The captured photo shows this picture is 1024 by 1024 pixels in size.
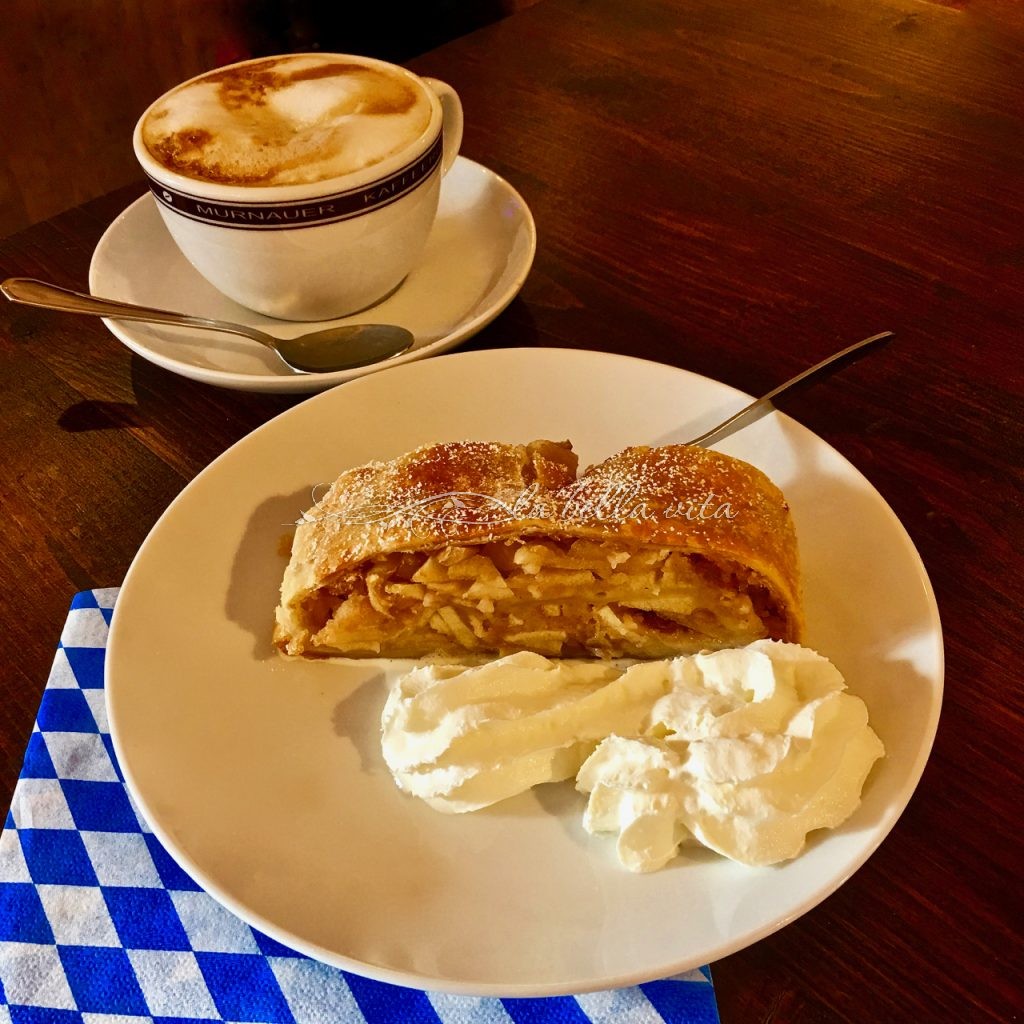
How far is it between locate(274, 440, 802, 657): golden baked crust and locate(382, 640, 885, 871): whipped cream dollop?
8cm

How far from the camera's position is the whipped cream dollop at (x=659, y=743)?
2.45 feet

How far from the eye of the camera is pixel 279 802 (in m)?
0.82

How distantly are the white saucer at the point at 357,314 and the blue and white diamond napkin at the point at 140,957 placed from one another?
0.54 metres

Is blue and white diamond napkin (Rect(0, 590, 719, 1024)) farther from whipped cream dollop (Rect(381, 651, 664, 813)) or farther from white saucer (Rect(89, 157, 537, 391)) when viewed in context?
white saucer (Rect(89, 157, 537, 391))

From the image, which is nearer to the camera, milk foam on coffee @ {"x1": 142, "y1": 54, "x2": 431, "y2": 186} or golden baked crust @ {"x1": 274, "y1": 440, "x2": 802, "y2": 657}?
golden baked crust @ {"x1": 274, "y1": 440, "x2": 802, "y2": 657}

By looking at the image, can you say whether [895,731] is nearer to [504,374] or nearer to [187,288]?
[504,374]

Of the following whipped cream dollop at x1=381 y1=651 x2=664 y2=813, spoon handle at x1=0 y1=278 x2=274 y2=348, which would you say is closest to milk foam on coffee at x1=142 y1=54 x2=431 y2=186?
spoon handle at x1=0 y1=278 x2=274 y2=348

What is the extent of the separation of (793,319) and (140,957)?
1.09m

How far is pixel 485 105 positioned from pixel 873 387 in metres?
0.99

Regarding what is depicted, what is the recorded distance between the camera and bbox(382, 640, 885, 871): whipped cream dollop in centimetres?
75

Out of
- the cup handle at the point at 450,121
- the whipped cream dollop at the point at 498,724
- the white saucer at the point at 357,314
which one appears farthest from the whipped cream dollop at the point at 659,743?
the cup handle at the point at 450,121

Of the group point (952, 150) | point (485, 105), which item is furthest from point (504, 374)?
point (952, 150)

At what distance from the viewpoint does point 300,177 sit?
1.18 metres

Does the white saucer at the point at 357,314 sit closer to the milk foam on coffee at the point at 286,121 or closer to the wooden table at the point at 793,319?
the wooden table at the point at 793,319
